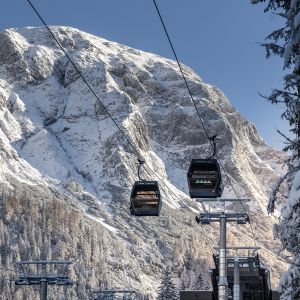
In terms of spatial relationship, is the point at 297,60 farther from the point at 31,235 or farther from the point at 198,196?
the point at 31,235

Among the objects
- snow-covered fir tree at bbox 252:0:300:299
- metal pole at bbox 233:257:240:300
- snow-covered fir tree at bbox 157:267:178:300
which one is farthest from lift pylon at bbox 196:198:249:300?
snow-covered fir tree at bbox 157:267:178:300

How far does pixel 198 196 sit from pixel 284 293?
36.0 feet

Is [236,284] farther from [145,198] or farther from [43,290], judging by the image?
[43,290]

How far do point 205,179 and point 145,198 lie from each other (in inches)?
163

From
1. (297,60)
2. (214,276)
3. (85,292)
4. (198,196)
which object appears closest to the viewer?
(297,60)

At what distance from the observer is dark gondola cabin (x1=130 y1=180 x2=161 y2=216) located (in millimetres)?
23922

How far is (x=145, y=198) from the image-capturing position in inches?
946

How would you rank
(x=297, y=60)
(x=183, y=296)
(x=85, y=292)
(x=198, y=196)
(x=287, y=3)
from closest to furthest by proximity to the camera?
(x=297, y=60) → (x=287, y=3) → (x=198, y=196) → (x=183, y=296) → (x=85, y=292)

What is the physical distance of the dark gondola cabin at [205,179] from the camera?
20203 mm

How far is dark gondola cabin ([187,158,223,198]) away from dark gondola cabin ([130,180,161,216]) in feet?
11.6

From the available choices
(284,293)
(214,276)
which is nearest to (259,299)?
(214,276)

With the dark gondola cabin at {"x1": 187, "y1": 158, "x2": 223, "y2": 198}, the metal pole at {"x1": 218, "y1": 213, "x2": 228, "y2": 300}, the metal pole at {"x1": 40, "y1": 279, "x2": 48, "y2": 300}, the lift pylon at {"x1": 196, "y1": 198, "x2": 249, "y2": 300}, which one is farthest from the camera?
the metal pole at {"x1": 40, "y1": 279, "x2": 48, "y2": 300}

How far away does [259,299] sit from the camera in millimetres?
38531

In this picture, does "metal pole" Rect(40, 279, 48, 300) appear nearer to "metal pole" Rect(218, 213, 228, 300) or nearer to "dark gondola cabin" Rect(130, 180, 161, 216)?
"dark gondola cabin" Rect(130, 180, 161, 216)
